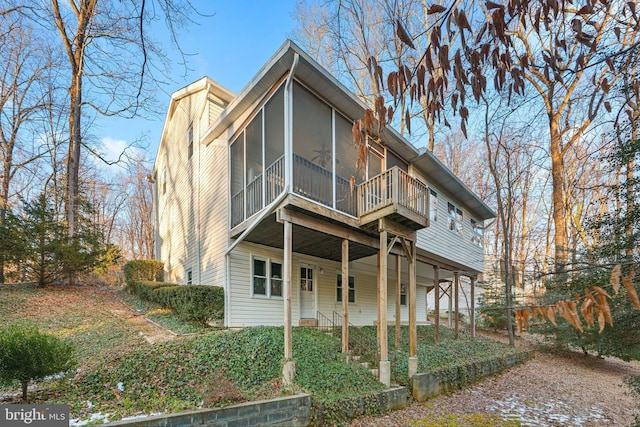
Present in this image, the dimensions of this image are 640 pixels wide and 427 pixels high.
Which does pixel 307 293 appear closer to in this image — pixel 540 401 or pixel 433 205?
pixel 433 205

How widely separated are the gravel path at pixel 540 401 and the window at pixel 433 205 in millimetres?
5414

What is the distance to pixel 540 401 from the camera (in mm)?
8430

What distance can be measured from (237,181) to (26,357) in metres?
6.33

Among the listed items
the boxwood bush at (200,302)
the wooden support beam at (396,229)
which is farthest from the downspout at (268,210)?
the wooden support beam at (396,229)

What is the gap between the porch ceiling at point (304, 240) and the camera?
28.4 feet

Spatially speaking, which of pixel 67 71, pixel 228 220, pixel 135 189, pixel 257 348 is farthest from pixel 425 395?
pixel 135 189

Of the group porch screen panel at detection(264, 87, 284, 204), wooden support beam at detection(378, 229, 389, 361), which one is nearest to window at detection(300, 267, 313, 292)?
wooden support beam at detection(378, 229, 389, 361)

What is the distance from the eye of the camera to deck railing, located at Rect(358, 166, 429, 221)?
830cm

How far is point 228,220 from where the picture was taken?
9.91 metres

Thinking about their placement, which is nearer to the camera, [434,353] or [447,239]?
[434,353]

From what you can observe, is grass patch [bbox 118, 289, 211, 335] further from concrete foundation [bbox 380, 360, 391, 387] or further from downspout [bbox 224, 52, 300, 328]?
concrete foundation [bbox 380, 360, 391, 387]

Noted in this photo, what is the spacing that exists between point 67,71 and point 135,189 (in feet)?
48.4

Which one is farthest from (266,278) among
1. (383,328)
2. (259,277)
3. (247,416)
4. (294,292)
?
(247,416)

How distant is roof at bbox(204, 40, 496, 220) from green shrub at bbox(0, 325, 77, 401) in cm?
622
